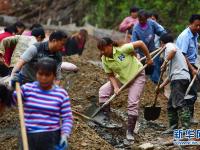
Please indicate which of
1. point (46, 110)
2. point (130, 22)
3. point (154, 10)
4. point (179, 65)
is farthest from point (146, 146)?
point (154, 10)

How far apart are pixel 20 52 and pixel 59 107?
3347 millimetres

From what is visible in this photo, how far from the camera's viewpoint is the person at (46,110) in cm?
515

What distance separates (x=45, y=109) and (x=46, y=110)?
14 mm

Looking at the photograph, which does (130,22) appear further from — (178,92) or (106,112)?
(178,92)

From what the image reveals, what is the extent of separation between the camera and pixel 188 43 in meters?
8.47

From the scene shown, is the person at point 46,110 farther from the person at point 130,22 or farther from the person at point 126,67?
the person at point 130,22

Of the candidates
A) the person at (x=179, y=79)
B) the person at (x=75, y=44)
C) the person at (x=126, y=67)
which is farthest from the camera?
the person at (x=75, y=44)

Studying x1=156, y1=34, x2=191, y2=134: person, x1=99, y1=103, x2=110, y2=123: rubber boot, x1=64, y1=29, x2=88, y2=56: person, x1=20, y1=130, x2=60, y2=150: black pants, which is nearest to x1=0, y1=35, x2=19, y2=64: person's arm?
x1=99, y1=103, x2=110, y2=123: rubber boot

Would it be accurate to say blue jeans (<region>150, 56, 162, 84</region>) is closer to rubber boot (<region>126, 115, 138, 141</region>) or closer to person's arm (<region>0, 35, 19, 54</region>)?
rubber boot (<region>126, 115, 138, 141</region>)

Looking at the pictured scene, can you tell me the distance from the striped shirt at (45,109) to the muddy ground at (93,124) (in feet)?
6.47

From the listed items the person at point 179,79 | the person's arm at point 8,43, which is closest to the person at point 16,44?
the person's arm at point 8,43

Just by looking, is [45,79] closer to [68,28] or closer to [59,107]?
[59,107]

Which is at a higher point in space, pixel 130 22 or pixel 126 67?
pixel 126 67

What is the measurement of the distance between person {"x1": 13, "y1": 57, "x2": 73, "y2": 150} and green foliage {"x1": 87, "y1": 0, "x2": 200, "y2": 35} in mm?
12947
